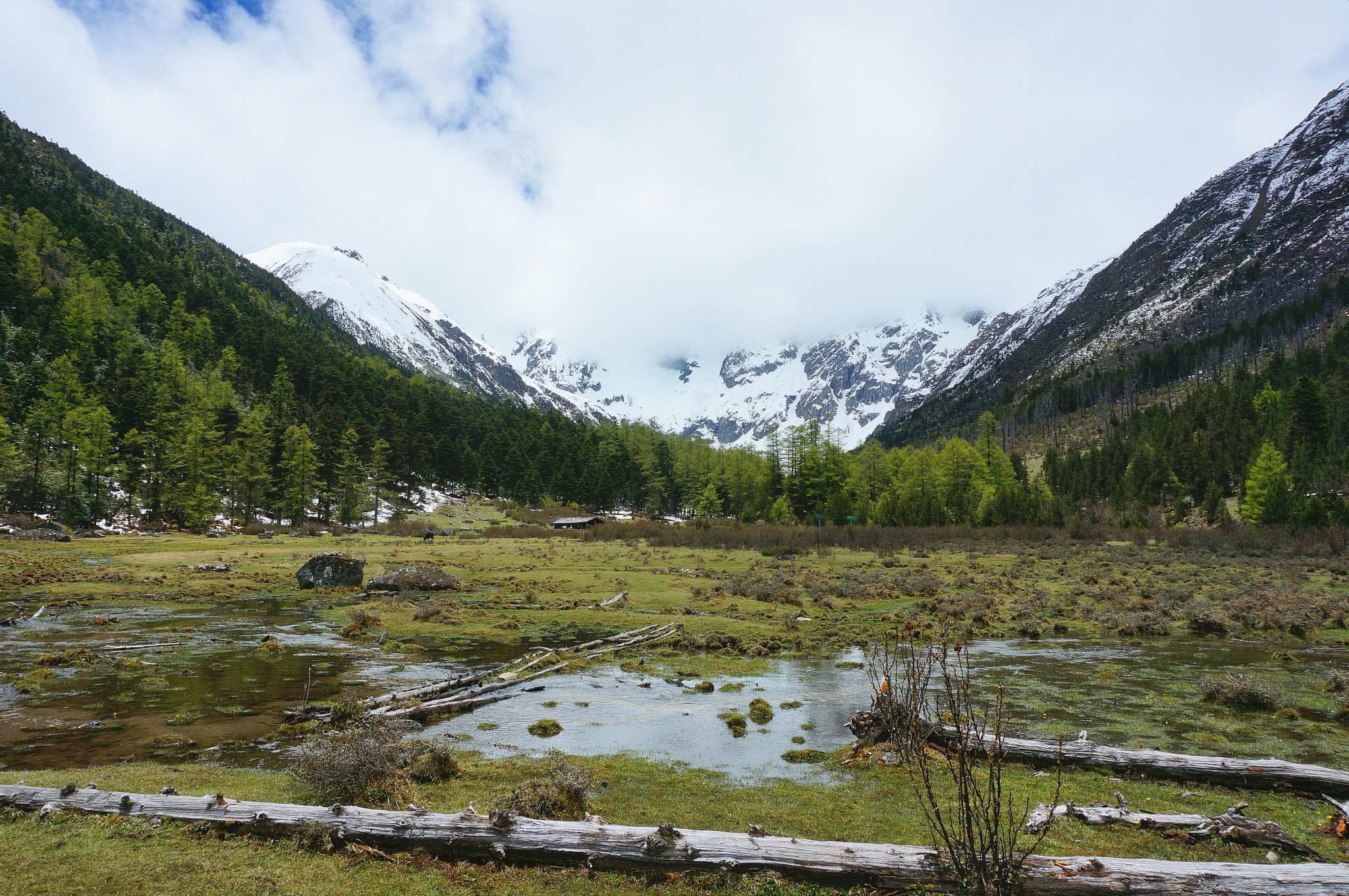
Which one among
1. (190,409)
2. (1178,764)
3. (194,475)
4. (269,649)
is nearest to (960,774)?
(1178,764)

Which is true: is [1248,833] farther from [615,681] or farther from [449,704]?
[449,704]

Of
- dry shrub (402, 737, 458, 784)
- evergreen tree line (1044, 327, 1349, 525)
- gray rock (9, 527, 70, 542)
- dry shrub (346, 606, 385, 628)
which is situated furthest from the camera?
evergreen tree line (1044, 327, 1349, 525)

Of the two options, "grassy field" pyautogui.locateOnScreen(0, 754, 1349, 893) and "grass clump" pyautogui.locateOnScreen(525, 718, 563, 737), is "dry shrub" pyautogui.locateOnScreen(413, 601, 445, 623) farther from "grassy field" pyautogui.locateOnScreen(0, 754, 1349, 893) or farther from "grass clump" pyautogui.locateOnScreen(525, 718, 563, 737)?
"grassy field" pyautogui.locateOnScreen(0, 754, 1349, 893)

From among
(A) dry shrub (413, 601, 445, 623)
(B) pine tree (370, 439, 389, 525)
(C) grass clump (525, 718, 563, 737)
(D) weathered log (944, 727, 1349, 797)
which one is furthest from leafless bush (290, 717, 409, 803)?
(B) pine tree (370, 439, 389, 525)

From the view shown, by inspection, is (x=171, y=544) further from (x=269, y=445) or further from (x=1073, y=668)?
(x=1073, y=668)

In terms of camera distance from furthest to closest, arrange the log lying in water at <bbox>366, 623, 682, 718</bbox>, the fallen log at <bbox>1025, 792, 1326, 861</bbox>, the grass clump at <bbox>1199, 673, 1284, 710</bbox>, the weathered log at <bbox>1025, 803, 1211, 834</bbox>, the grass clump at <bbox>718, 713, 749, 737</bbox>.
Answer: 1. the grass clump at <bbox>1199, 673, 1284, 710</bbox>
2. the log lying in water at <bbox>366, 623, 682, 718</bbox>
3. the grass clump at <bbox>718, 713, 749, 737</bbox>
4. the weathered log at <bbox>1025, 803, 1211, 834</bbox>
5. the fallen log at <bbox>1025, 792, 1326, 861</bbox>

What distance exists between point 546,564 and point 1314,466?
9899 centimetres

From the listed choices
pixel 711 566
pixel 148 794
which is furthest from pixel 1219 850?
pixel 711 566

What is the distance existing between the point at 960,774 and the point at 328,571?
33.1 m

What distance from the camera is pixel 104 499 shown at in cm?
6044

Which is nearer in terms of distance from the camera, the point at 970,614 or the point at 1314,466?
the point at 970,614

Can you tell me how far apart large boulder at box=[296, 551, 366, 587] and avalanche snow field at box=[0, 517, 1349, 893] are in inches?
32.4

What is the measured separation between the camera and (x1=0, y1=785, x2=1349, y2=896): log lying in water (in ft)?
20.2

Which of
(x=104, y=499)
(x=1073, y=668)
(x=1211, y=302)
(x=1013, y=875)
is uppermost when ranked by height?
(x=1211, y=302)
